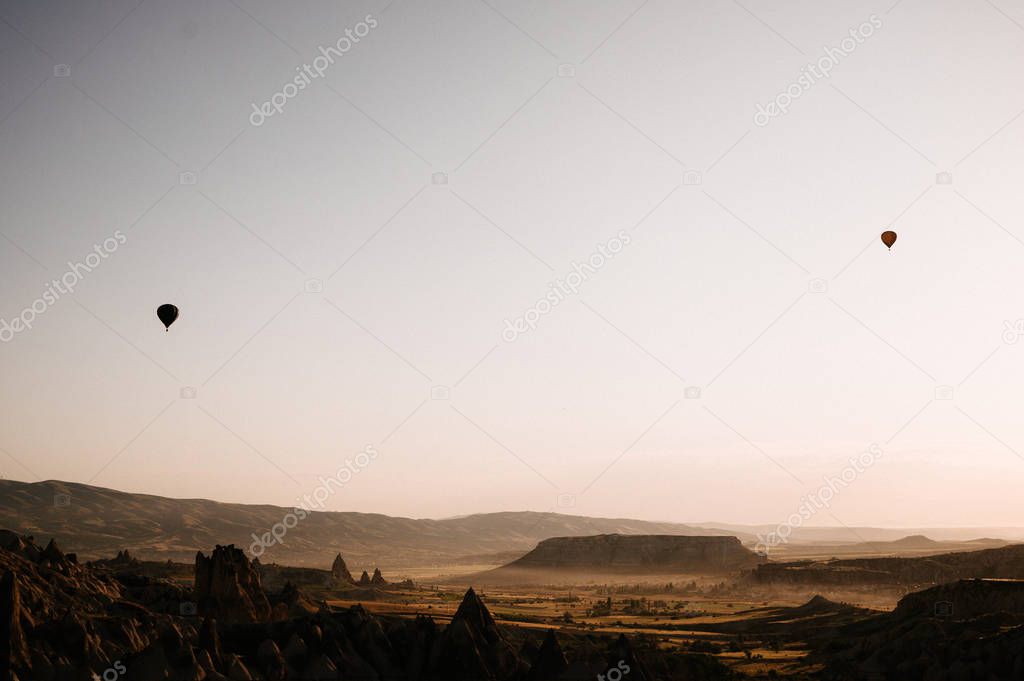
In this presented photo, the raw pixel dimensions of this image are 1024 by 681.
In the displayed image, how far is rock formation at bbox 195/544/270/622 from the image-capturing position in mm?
63906

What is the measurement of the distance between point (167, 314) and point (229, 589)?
20815mm

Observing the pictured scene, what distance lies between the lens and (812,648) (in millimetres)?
78812

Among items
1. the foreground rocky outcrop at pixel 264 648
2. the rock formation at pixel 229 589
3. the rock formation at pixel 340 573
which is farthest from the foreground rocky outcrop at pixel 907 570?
the rock formation at pixel 229 589

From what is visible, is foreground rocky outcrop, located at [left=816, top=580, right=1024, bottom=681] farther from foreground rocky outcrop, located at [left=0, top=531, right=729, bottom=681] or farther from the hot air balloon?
the hot air balloon

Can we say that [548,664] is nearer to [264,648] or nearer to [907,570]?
[264,648]

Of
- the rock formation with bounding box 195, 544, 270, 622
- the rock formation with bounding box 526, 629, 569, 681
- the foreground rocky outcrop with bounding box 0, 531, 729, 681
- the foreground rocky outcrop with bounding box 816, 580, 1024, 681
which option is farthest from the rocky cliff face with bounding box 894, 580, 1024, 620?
the rock formation with bounding box 195, 544, 270, 622

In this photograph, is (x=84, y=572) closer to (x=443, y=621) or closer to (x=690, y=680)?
(x=443, y=621)

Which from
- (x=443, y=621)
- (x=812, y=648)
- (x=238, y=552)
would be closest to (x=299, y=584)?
(x=443, y=621)

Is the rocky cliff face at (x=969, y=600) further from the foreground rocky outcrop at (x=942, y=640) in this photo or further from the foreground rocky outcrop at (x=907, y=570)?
the foreground rocky outcrop at (x=907, y=570)

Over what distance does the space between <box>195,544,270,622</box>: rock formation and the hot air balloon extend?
17.2 metres

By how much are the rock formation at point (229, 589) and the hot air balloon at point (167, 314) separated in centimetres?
1723

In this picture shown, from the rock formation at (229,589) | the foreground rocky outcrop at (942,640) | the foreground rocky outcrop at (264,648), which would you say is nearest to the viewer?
the foreground rocky outcrop at (264,648)

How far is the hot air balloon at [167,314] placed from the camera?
6912 cm

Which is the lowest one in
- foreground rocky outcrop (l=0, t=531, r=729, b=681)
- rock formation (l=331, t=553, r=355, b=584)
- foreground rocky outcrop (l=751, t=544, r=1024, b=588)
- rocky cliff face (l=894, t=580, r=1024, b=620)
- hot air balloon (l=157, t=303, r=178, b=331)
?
foreground rocky outcrop (l=0, t=531, r=729, b=681)
